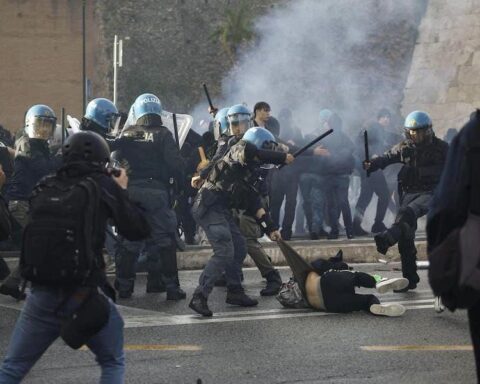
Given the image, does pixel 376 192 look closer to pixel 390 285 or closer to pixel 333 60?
pixel 390 285

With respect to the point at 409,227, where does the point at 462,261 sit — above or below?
above

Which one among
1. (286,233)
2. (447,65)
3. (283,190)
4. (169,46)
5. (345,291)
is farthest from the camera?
(169,46)

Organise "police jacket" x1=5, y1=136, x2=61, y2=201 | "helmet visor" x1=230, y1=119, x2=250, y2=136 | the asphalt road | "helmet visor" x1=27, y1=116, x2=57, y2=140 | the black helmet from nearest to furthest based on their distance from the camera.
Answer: the black helmet < the asphalt road < "helmet visor" x1=230, y1=119, x2=250, y2=136 < "police jacket" x1=5, y1=136, x2=61, y2=201 < "helmet visor" x1=27, y1=116, x2=57, y2=140

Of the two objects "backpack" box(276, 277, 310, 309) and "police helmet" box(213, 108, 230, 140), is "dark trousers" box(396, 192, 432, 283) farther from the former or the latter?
"police helmet" box(213, 108, 230, 140)

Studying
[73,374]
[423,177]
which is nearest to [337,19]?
[423,177]

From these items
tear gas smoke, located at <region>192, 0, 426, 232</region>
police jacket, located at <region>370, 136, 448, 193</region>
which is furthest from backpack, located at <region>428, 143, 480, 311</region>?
tear gas smoke, located at <region>192, 0, 426, 232</region>

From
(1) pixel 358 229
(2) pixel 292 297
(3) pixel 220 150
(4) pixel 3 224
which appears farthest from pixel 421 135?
(1) pixel 358 229

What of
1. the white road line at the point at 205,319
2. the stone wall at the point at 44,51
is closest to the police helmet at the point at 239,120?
the white road line at the point at 205,319

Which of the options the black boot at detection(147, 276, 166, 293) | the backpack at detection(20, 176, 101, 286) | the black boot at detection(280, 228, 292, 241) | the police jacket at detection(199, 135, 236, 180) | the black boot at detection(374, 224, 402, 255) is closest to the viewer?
the backpack at detection(20, 176, 101, 286)

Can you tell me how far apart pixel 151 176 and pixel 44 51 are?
1405 inches

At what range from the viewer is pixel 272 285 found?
11.7 metres

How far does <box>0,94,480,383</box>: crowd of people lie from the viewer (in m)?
5.84

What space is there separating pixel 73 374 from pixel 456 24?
27.3 meters

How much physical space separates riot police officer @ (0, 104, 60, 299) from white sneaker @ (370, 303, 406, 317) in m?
3.44
